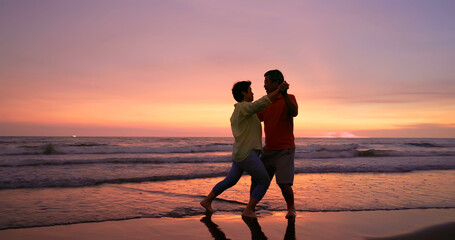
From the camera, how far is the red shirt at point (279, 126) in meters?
4.34

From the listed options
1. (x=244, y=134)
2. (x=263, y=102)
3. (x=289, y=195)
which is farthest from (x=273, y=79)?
(x=289, y=195)

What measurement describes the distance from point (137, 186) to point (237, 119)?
13.7 feet

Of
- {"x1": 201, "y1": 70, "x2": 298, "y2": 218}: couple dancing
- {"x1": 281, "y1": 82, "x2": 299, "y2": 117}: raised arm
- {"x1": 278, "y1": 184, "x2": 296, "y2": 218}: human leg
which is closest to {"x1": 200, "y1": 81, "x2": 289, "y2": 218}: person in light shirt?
{"x1": 201, "y1": 70, "x2": 298, "y2": 218}: couple dancing

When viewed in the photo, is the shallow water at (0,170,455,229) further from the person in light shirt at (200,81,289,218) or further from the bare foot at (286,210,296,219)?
the person in light shirt at (200,81,289,218)

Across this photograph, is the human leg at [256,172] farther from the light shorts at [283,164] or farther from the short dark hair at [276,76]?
the short dark hair at [276,76]

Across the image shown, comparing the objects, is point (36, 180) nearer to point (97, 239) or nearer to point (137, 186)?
point (137, 186)

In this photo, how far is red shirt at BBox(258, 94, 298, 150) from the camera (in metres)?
4.34

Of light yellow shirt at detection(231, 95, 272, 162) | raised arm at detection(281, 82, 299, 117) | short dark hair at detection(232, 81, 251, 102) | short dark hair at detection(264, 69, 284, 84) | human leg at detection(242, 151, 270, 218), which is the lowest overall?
human leg at detection(242, 151, 270, 218)

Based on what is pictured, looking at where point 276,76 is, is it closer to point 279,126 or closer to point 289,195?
point 279,126

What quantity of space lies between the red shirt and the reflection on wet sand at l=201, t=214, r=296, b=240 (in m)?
1.01

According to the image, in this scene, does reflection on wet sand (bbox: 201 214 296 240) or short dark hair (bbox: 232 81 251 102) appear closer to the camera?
reflection on wet sand (bbox: 201 214 296 240)

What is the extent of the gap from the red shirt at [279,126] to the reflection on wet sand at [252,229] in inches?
39.7

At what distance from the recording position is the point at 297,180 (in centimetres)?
855

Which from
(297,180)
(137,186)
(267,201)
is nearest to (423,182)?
(297,180)
